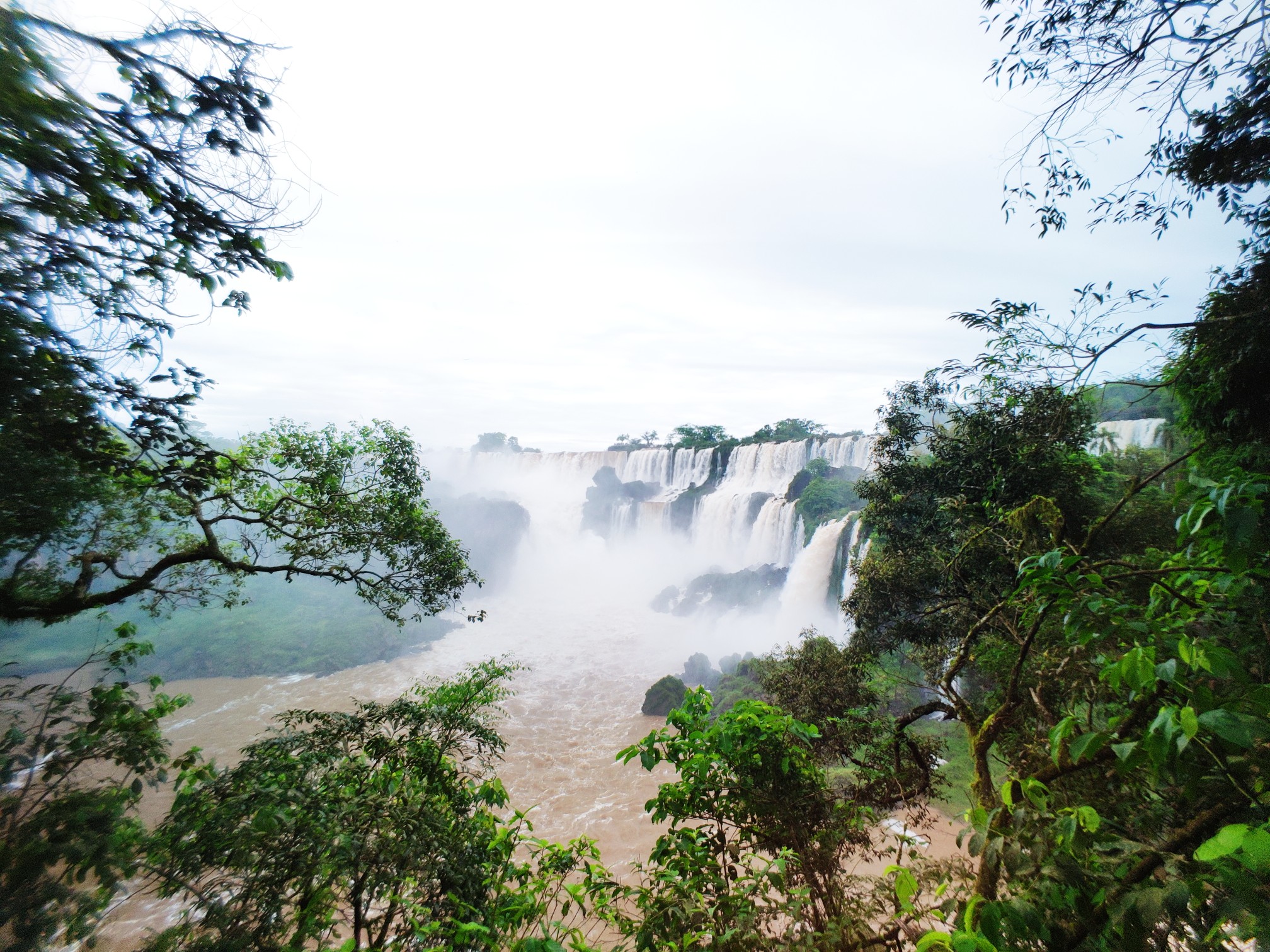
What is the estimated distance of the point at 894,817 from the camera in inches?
332

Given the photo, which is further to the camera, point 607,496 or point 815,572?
point 607,496

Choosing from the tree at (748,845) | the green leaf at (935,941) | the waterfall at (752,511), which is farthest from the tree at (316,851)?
the waterfall at (752,511)

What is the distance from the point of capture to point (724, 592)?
22406 mm

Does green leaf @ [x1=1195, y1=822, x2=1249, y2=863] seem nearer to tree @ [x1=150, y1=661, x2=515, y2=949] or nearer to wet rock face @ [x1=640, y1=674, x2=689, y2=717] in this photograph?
tree @ [x1=150, y1=661, x2=515, y2=949]

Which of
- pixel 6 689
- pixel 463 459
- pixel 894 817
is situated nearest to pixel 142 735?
pixel 6 689

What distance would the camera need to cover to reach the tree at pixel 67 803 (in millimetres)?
1794

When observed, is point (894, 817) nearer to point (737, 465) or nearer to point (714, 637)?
point (714, 637)

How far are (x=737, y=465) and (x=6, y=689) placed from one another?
27.8 meters

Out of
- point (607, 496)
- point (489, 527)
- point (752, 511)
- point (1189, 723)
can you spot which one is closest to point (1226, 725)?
point (1189, 723)

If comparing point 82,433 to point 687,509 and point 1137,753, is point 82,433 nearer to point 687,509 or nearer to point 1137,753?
point 1137,753

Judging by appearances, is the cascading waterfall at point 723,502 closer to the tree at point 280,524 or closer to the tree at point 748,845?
the tree at point 748,845

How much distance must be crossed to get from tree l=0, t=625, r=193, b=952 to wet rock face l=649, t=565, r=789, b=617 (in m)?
19.8

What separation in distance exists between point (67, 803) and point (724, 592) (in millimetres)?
21762

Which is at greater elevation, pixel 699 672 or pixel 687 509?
pixel 687 509
